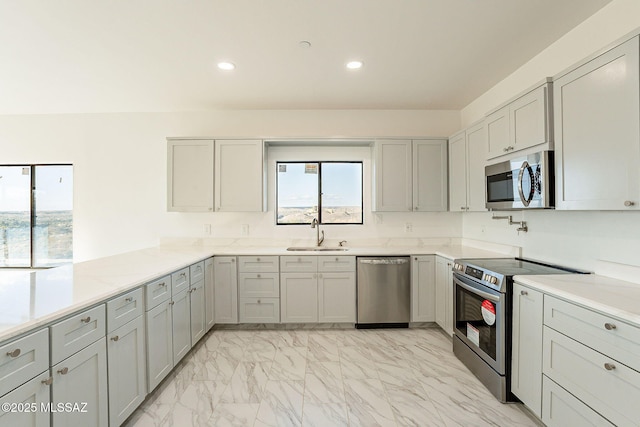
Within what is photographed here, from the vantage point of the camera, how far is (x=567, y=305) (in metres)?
1.56

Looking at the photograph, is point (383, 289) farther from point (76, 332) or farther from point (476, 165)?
point (76, 332)

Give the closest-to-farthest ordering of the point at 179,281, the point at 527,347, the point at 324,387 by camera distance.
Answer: the point at 527,347 < the point at 324,387 < the point at 179,281

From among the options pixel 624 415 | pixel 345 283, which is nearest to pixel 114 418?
pixel 345 283

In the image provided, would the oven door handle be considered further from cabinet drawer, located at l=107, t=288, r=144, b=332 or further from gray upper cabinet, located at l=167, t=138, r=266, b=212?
cabinet drawer, located at l=107, t=288, r=144, b=332

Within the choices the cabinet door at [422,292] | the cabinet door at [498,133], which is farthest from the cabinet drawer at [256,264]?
the cabinet door at [498,133]

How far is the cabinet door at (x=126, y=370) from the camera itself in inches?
64.9

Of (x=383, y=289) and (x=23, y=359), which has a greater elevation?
(x=23, y=359)

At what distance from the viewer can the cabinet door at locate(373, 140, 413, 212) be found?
3506 mm

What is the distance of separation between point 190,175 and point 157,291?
1.74m

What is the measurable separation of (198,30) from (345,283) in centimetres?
269

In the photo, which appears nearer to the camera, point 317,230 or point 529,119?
point 529,119

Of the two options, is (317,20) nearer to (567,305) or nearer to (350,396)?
(567,305)

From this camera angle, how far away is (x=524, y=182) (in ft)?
6.88

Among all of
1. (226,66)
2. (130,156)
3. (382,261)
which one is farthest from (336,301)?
(130,156)
